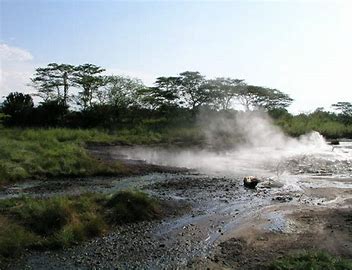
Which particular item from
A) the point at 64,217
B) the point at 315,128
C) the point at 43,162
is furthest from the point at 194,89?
the point at 64,217

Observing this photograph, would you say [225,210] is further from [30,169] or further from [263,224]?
[30,169]

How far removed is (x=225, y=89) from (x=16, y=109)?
28.0 metres

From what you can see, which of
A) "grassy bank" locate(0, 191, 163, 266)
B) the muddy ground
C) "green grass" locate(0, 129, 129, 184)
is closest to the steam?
the muddy ground

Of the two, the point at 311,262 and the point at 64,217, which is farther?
the point at 64,217

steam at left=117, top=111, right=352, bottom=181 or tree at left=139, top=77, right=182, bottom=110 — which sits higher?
tree at left=139, top=77, right=182, bottom=110

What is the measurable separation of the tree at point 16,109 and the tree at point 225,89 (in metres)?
24.4

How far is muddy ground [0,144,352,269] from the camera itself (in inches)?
342

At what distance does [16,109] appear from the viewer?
4250cm

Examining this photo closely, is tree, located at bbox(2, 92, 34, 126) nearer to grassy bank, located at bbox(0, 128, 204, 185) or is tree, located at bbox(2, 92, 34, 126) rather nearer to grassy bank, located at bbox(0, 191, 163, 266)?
grassy bank, located at bbox(0, 128, 204, 185)

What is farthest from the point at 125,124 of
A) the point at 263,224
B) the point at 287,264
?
the point at 287,264

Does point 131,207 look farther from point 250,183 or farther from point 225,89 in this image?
point 225,89

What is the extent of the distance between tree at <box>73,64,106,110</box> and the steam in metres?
13.9

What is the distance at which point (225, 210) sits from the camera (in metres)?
13.3

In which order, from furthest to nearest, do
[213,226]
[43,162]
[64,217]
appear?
→ [43,162]
[213,226]
[64,217]
